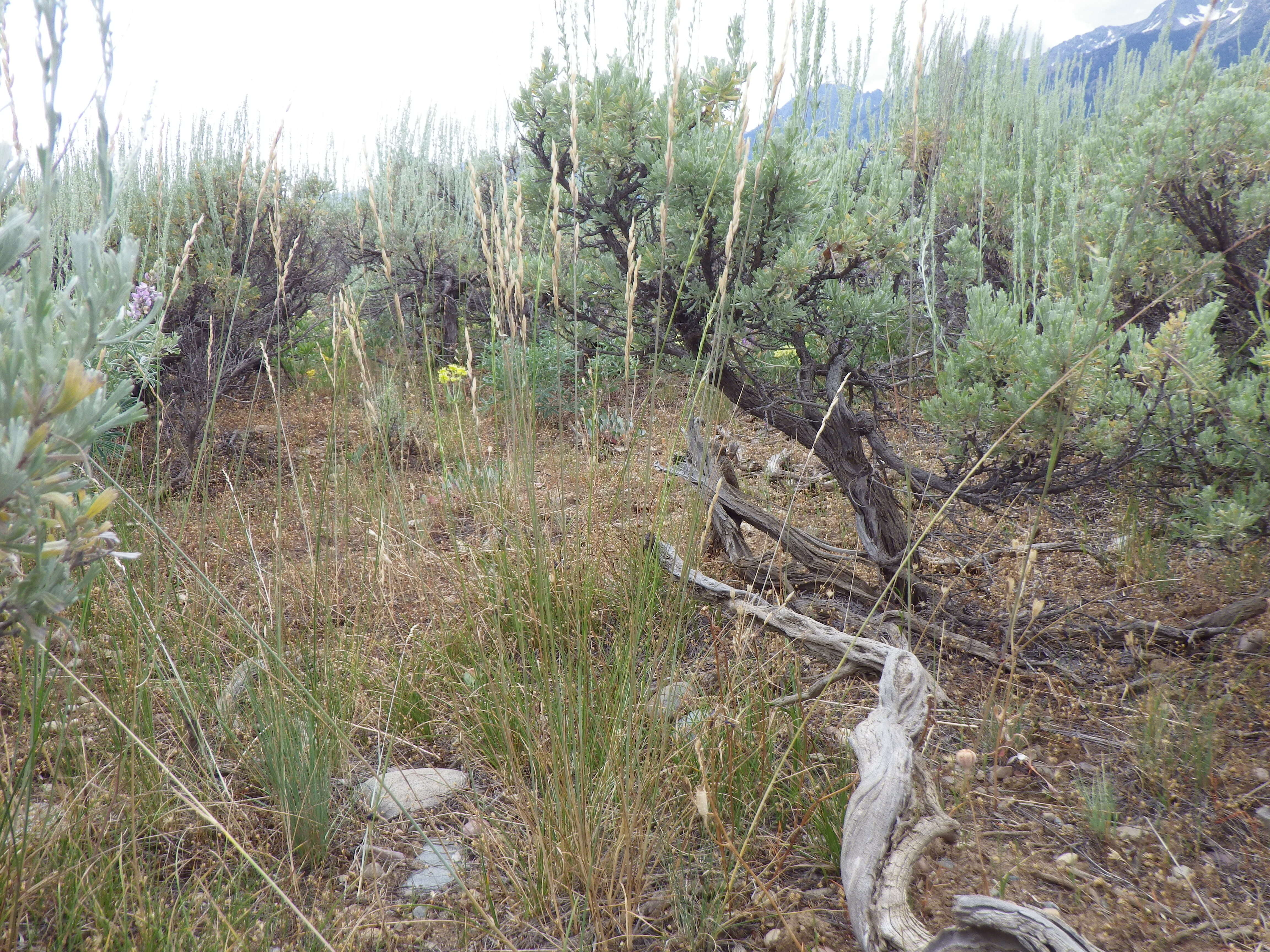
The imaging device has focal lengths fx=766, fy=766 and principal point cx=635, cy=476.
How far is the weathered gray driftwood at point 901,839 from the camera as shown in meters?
1.10

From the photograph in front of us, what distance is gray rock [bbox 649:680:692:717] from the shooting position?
1.55 metres

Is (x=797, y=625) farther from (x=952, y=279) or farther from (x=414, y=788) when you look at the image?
(x=952, y=279)

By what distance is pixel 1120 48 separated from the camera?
25.6ft

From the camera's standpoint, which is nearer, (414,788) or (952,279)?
(414,788)

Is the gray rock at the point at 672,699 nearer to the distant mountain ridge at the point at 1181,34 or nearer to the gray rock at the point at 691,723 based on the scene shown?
the gray rock at the point at 691,723

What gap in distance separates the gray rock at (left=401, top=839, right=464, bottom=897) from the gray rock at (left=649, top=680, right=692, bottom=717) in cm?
49

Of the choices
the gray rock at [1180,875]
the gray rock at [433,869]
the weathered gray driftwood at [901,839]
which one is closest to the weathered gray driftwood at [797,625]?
the weathered gray driftwood at [901,839]

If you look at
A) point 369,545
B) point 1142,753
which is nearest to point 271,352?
point 369,545

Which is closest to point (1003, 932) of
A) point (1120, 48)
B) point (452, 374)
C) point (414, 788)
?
point (414, 788)

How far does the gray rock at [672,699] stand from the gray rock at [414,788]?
528mm

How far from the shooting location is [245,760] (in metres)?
1.71

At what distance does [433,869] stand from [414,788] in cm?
25

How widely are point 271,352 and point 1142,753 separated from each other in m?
5.16

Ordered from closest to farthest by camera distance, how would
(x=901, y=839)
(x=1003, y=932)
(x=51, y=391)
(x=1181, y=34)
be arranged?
(x=51, y=391) < (x=1003, y=932) < (x=901, y=839) < (x=1181, y=34)
